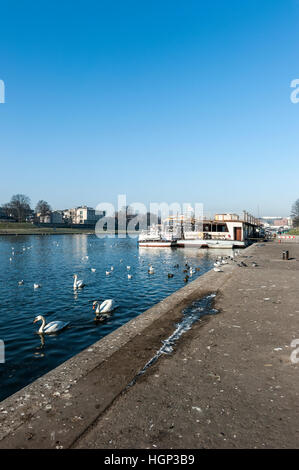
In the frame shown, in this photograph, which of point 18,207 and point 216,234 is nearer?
point 216,234

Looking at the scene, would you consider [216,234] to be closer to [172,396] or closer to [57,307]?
[57,307]

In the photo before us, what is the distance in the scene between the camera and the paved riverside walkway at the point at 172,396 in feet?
13.6

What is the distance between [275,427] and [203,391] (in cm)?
138

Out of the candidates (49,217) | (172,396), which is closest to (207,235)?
(172,396)

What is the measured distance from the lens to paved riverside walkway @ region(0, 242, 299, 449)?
Answer: 163 inches

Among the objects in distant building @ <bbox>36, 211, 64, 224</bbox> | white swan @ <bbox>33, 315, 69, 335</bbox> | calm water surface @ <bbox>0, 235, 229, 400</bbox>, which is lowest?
calm water surface @ <bbox>0, 235, 229, 400</bbox>

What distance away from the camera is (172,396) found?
520cm

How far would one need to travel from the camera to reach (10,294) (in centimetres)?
1889

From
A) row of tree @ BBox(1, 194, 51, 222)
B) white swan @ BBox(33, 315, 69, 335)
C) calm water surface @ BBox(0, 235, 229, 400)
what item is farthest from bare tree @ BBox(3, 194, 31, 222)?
white swan @ BBox(33, 315, 69, 335)

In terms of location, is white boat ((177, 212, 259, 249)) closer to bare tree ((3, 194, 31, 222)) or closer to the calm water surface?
the calm water surface

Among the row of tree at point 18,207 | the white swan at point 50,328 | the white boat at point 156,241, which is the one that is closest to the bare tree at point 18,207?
the row of tree at point 18,207

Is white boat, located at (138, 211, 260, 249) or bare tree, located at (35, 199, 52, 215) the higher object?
bare tree, located at (35, 199, 52, 215)

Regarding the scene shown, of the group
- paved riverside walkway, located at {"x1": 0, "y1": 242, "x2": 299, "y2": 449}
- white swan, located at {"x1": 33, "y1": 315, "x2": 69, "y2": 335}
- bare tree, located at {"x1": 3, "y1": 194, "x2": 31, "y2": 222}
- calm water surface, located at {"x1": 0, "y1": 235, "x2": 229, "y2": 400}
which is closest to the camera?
paved riverside walkway, located at {"x1": 0, "y1": 242, "x2": 299, "y2": 449}
